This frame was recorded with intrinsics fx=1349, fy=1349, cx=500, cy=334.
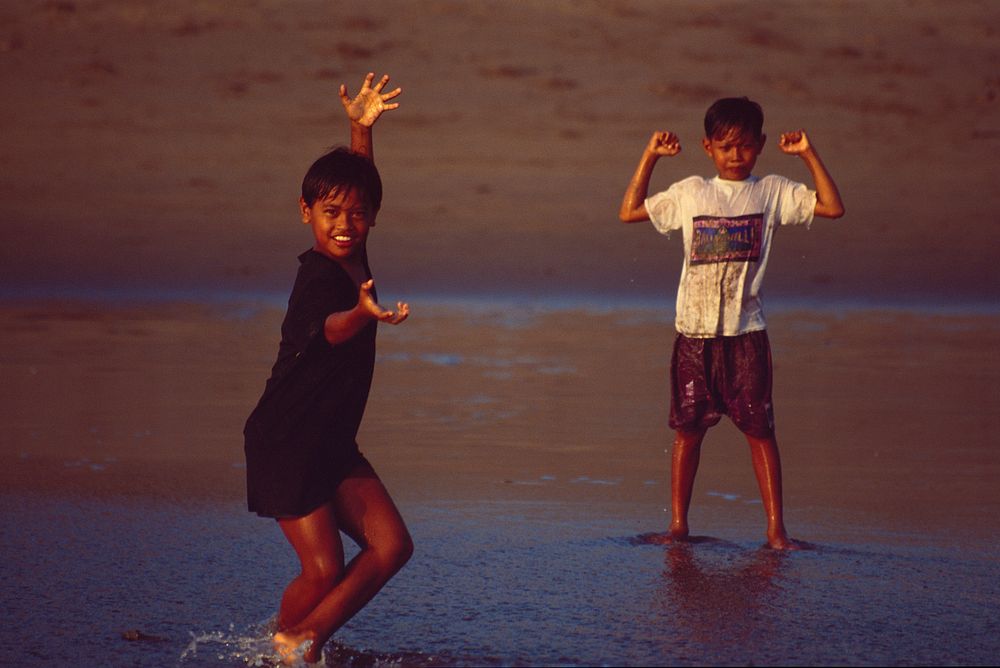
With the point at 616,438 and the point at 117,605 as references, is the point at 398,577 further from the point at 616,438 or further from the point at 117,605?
the point at 616,438

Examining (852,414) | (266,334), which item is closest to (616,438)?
(852,414)

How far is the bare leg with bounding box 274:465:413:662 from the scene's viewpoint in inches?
140

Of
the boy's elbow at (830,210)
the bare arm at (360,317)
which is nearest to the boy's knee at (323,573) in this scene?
the bare arm at (360,317)

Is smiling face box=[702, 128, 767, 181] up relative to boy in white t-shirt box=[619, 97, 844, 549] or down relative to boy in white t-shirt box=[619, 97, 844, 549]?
up

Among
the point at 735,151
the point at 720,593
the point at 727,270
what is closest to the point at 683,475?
the point at 727,270

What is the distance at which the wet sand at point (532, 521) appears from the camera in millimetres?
3844

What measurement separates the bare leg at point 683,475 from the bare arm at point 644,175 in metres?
0.91

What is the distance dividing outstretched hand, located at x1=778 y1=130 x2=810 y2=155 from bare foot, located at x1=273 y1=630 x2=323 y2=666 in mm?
2905

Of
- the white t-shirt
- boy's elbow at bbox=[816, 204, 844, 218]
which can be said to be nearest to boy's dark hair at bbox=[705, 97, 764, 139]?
the white t-shirt

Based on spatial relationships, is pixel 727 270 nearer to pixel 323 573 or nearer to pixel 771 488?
pixel 771 488

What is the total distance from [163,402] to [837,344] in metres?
8.01

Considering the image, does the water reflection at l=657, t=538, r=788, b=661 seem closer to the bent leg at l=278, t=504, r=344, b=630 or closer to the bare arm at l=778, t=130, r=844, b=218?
the bent leg at l=278, t=504, r=344, b=630

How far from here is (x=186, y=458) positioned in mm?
6895

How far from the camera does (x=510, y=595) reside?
14.1ft
